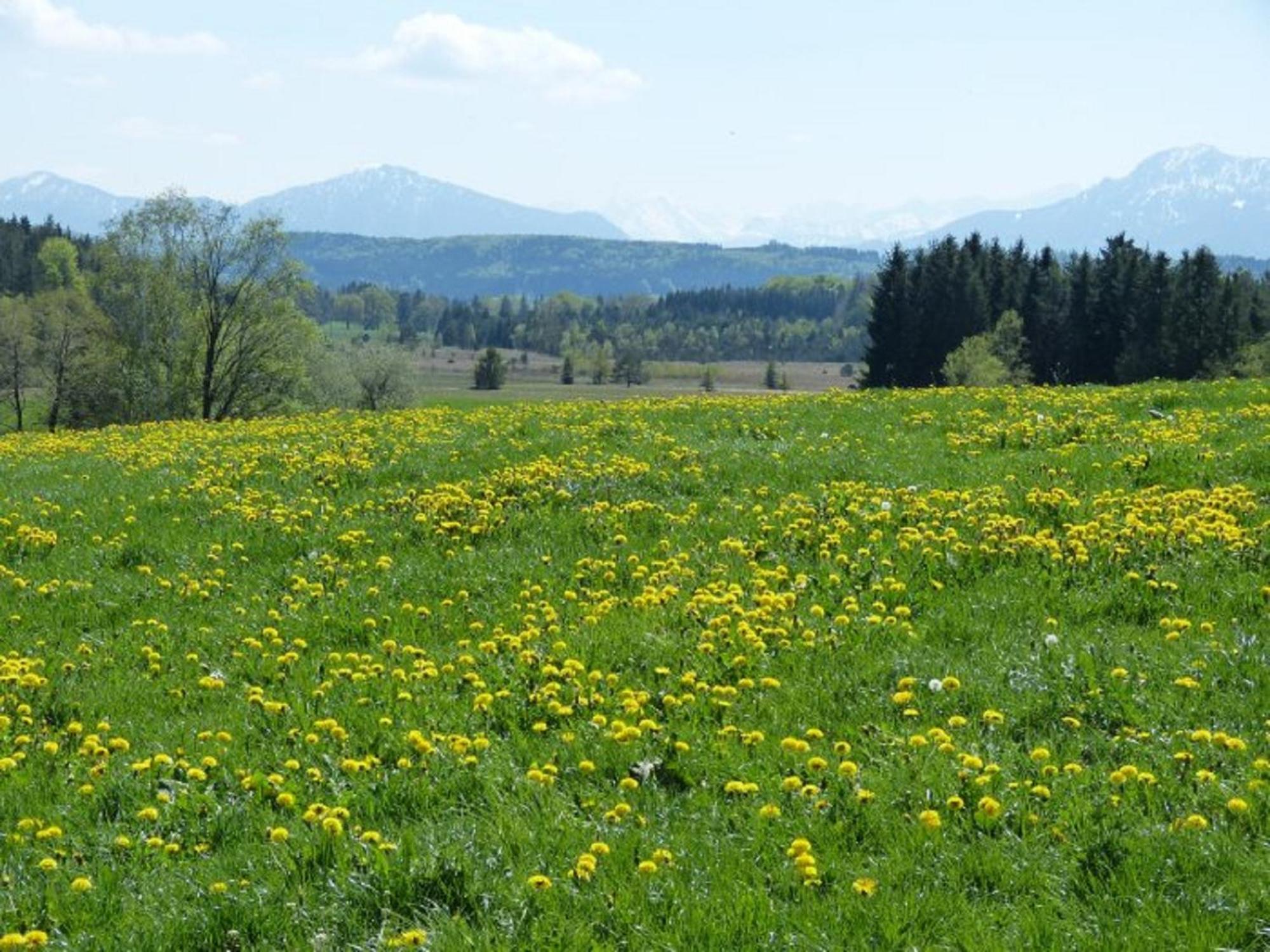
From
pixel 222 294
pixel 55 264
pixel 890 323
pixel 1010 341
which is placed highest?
pixel 55 264

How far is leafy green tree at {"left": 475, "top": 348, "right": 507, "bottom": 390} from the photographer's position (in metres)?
177

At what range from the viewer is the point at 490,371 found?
17862 cm

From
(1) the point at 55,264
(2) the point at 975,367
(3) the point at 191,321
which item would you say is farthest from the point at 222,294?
(1) the point at 55,264

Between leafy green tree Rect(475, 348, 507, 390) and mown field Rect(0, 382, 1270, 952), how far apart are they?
163m

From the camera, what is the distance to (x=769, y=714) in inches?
286

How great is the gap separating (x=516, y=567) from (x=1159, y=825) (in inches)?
275

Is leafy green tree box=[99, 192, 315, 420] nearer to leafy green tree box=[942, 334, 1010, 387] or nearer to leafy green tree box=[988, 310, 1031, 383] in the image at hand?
leafy green tree box=[942, 334, 1010, 387]

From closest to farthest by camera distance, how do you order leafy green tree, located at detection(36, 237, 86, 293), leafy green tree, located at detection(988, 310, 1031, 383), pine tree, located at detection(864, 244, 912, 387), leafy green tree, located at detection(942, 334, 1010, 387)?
1. leafy green tree, located at detection(942, 334, 1010, 387)
2. leafy green tree, located at detection(988, 310, 1031, 383)
3. pine tree, located at detection(864, 244, 912, 387)
4. leafy green tree, located at detection(36, 237, 86, 293)

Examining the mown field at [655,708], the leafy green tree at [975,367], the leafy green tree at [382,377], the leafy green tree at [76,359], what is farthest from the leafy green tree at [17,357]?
the mown field at [655,708]

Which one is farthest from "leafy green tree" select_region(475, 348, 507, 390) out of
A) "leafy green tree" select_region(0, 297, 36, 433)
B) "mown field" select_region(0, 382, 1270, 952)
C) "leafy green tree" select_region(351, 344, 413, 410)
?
"mown field" select_region(0, 382, 1270, 952)

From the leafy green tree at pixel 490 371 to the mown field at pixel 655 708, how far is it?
163 meters

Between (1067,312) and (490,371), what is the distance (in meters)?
106

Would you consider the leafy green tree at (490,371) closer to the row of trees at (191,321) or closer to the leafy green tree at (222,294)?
the row of trees at (191,321)

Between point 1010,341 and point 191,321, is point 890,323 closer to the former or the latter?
point 1010,341
